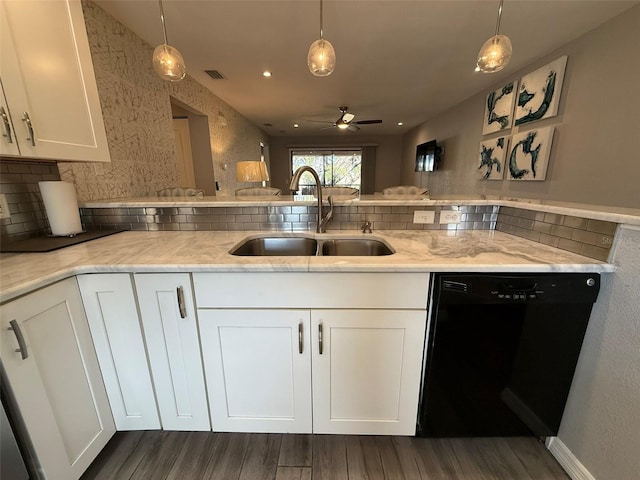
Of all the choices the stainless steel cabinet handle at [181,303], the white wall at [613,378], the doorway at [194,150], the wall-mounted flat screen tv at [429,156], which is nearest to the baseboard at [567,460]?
the white wall at [613,378]

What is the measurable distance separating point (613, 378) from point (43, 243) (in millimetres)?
2413

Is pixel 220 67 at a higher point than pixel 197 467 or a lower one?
higher

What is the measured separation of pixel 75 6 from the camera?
1200 mm

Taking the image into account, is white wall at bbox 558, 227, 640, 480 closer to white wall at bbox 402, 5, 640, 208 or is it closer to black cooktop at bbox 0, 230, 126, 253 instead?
white wall at bbox 402, 5, 640, 208

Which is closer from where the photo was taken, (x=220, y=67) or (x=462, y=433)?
(x=462, y=433)

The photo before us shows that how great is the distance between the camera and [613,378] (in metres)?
0.90

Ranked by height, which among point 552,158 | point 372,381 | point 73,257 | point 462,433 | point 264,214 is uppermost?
point 552,158

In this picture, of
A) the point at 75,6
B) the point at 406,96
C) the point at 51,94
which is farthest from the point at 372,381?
the point at 406,96

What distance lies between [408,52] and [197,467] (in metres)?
3.80

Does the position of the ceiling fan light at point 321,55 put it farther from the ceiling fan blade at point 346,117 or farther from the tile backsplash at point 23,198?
the ceiling fan blade at point 346,117

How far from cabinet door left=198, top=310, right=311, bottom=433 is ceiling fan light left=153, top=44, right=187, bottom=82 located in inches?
63.8

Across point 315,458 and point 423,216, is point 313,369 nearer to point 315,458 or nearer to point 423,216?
point 315,458

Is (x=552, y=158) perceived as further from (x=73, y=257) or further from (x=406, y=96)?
(x=73, y=257)

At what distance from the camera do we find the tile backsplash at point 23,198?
120cm
